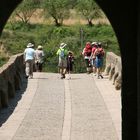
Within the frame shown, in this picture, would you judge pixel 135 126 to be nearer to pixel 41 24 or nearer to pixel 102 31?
pixel 102 31

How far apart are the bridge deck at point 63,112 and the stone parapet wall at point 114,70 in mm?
261

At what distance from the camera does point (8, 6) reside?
8.72 metres

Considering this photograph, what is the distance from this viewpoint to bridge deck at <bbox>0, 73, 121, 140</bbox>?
14.1 m

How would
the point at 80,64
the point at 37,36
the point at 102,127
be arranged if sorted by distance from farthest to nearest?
the point at 37,36
the point at 80,64
the point at 102,127

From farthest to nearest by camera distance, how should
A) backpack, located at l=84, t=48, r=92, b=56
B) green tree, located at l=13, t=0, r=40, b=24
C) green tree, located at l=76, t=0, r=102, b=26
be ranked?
green tree, located at l=13, t=0, r=40, b=24
green tree, located at l=76, t=0, r=102, b=26
backpack, located at l=84, t=48, r=92, b=56

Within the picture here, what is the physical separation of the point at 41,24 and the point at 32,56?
118 ft

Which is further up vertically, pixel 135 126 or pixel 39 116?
pixel 135 126

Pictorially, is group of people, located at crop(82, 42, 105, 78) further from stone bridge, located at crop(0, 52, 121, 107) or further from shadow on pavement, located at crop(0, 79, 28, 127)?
shadow on pavement, located at crop(0, 79, 28, 127)

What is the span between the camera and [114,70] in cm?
2380

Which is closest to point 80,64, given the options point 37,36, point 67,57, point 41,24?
point 67,57

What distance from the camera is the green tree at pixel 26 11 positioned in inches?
2410

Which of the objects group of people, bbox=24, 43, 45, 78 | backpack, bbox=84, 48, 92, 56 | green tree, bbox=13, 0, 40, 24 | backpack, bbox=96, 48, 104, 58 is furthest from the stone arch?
green tree, bbox=13, 0, 40, 24

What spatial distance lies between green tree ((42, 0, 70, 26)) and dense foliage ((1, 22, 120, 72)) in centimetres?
234

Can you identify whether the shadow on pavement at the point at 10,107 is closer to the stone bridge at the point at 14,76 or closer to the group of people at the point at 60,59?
the stone bridge at the point at 14,76
